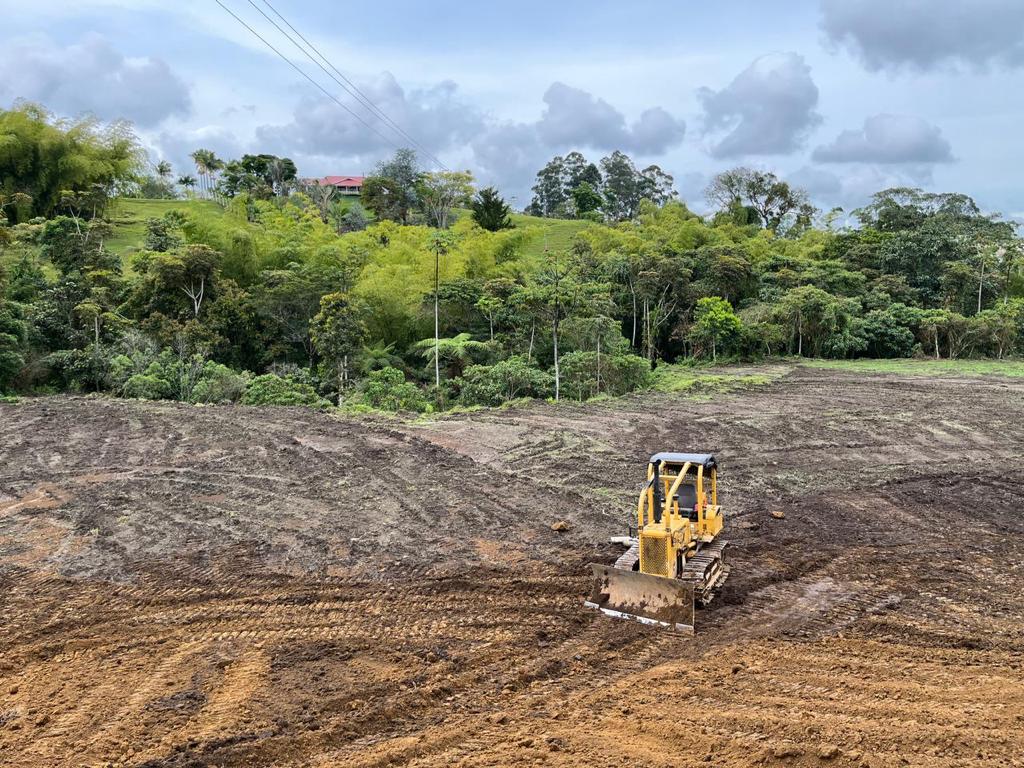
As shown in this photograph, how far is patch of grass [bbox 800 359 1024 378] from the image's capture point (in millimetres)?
22359

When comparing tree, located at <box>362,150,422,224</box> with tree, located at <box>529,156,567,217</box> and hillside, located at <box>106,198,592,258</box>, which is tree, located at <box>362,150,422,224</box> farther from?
tree, located at <box>529,156,567,217</box>

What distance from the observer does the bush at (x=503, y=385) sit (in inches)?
783

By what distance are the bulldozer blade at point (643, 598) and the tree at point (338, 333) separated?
586 inches

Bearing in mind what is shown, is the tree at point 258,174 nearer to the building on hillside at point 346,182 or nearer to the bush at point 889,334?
the building on hillside at point 346,182

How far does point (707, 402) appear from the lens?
18.0 m

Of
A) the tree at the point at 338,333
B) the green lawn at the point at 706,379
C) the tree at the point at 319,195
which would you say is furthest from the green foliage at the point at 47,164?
the green lawn at the point at 706,379

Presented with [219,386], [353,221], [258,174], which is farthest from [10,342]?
[258,174]

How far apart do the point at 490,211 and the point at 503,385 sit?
2725cm

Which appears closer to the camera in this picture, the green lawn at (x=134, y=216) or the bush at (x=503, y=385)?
the bush at (x=503, y=385)

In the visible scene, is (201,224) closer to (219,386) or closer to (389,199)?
(219,386)

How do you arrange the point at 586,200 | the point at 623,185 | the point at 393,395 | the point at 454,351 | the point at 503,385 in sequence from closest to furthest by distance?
the point at 393,395, the point at 503,385, the point at 454,351, the point at 586,200, the point at 623,185

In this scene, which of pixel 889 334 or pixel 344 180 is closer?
pixel 889 334

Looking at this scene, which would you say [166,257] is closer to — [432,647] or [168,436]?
[168,436]

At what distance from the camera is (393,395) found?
19.1 m
